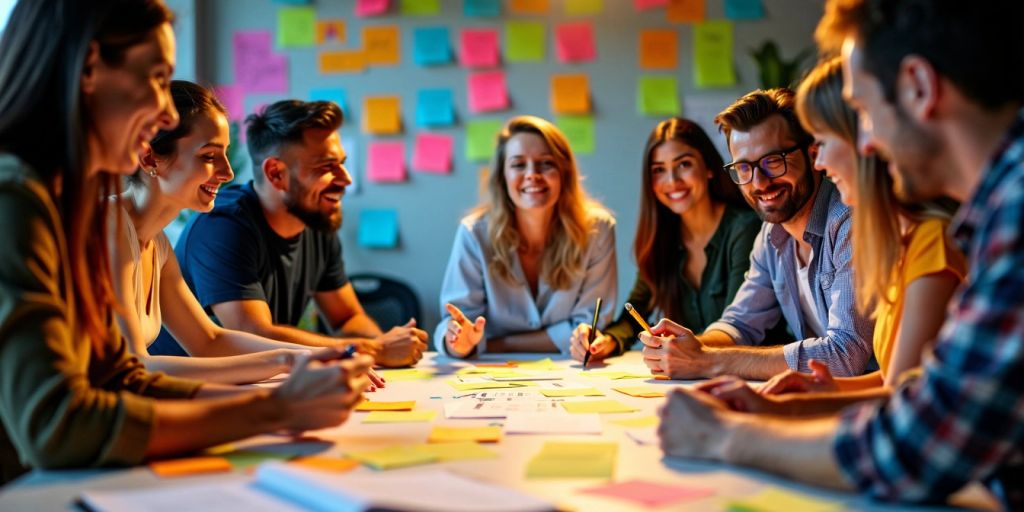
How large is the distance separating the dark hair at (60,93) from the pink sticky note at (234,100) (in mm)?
2717

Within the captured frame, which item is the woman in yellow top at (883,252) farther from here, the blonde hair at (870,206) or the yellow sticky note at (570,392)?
the yellow sticky note at (570,392)

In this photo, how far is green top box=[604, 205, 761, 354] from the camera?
2.63m

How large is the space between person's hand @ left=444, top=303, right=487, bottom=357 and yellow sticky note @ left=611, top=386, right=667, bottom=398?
2.28ft

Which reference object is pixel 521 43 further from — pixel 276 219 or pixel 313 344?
pixel 313 344

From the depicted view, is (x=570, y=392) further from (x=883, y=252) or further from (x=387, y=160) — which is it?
(x=387, y=160)

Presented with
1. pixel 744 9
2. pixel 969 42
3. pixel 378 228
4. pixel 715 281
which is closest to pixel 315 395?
pixel 969 42

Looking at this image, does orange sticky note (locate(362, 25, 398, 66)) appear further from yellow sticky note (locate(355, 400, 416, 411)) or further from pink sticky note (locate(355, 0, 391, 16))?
yellow sticky note (locate(355, 400, 416, 411))

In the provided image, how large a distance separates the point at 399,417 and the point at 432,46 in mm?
2544

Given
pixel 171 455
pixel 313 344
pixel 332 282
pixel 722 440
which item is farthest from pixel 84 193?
pixel 332 282

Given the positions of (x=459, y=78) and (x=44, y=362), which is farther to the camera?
(x=459, y=78)

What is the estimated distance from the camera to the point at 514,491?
3.24 feet

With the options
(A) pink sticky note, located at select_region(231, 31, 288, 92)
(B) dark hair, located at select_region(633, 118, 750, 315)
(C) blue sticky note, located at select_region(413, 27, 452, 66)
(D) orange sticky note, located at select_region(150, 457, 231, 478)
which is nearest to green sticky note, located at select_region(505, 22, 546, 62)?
(C) blue sticky note, located at select_region(413, 27, 452, 66)

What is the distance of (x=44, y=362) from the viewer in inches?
40.3

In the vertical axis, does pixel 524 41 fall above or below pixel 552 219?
above
